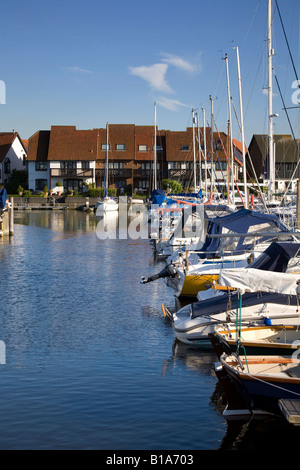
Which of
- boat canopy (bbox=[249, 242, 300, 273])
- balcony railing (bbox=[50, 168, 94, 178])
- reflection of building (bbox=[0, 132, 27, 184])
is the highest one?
reflection of building (bbox=[0, 132, 27, 184])

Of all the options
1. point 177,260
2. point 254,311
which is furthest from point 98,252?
point 254,311

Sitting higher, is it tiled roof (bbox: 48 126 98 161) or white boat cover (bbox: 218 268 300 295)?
tiled roof (bbox: 48 126 98 161)

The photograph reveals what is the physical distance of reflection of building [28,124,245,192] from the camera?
99.9 metres

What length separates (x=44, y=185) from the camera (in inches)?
4003

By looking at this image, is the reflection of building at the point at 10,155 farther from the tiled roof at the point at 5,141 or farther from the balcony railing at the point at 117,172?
the balcony railing at the point at 117,172

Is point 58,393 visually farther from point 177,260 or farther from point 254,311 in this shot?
point 177,260

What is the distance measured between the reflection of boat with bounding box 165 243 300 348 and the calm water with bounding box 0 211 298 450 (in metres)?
0.75

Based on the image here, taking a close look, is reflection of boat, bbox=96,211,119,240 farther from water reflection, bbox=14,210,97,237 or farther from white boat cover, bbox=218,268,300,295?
white boat cover, bbox=218,268,300,295

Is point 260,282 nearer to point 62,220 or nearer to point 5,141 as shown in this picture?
point 62,220

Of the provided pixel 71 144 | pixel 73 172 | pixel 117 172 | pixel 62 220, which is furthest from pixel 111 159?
pixel 62 220

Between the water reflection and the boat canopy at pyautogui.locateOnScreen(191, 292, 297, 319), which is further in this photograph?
the water reflection

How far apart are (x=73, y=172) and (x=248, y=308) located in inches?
3291

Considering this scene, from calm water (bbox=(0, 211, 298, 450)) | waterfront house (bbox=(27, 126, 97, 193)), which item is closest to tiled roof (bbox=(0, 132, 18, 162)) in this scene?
waterfront house (bbox=(27, 126, 97, 193))

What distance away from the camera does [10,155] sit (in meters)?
108
